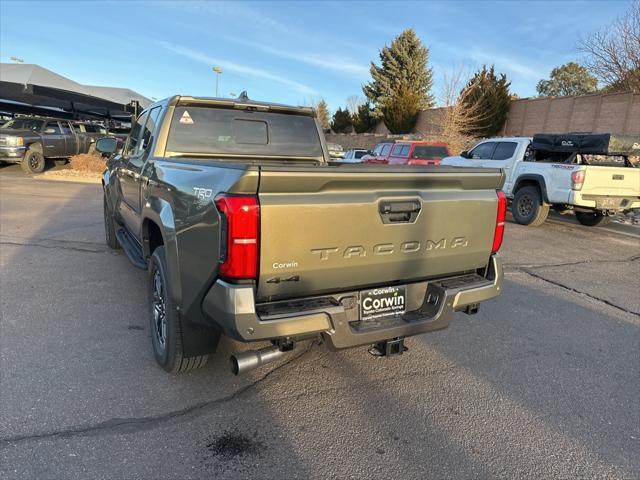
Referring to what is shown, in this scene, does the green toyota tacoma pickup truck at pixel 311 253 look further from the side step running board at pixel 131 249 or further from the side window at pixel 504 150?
the side window at pixel 504 150

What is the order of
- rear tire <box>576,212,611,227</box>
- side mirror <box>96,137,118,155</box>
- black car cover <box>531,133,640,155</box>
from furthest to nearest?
rear tire <box>576,212,611,227</box>, black car cover <box>531,133,640,155</box>, side mirror <box>96,137,118,155</box>

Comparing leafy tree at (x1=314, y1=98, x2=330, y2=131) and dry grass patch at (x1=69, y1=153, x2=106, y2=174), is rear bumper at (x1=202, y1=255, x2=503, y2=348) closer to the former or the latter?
dry grass patch at (x1=69, y1=153, x2=106, y2=174)

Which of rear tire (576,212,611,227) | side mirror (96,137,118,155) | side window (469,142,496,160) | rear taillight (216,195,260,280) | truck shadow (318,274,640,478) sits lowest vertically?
truck shadow (318,274,640,478)

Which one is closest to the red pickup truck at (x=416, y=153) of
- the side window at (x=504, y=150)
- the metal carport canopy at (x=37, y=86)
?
the side window at (x=504, y=150)

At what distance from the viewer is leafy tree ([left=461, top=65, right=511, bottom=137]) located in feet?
104

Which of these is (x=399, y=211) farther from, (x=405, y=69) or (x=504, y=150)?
(x=405, y=69)

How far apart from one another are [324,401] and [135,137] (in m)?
3.64

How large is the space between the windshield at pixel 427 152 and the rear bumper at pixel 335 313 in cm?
1479

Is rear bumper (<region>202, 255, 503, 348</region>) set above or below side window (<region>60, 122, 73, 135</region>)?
below

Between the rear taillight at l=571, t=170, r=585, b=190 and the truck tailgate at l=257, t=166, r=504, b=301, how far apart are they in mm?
7199

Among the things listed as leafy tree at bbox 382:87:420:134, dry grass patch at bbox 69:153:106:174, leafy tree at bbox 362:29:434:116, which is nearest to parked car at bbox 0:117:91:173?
dry grass patch at bbox 69:153:106:174

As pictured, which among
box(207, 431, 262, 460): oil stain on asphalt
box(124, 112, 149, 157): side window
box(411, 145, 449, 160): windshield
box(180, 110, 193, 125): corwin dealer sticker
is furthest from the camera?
box(411, 145, 449, 160): windshield

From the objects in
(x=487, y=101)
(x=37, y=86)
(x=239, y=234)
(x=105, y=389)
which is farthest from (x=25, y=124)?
(x=487, y=101)

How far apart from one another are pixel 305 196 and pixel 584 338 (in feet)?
11.2
